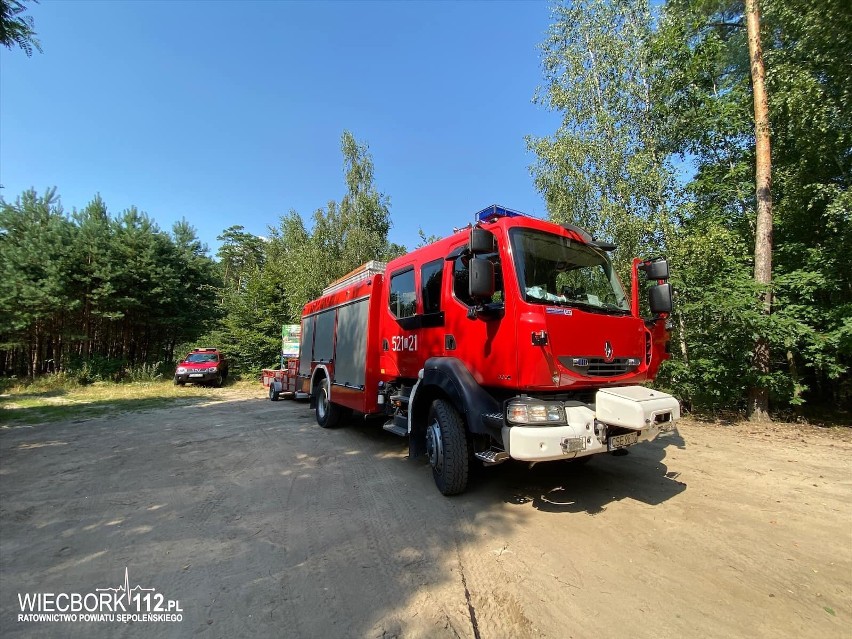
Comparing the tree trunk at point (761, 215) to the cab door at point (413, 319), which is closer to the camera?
the cab door at point (413, 319)

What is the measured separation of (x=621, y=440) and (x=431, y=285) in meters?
2.79

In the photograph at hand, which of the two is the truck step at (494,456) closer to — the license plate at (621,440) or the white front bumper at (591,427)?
the white front bumper at (591,427)

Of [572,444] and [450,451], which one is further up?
[572,444]

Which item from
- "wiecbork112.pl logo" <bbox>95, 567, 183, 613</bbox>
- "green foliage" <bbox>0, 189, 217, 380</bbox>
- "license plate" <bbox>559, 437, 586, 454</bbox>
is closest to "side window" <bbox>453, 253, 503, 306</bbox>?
"license plate" <bbox>559, 437, 586, 454</bbox>

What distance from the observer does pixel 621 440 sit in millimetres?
3852

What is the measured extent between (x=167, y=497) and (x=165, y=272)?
767 inches

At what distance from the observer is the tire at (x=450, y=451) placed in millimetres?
4285

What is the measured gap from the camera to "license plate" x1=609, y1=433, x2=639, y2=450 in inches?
150

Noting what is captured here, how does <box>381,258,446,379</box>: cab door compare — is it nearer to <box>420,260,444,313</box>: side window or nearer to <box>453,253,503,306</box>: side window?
<box>420,260,444,313</box>: side window

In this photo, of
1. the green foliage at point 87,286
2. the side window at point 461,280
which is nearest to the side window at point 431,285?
the side window at point 461,280

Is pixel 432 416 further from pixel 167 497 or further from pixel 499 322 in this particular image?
pixel 167 497

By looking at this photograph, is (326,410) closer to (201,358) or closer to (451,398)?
(451,398)

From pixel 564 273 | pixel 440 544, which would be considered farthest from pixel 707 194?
pixel 440 544

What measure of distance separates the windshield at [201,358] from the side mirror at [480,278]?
59.9 feet
